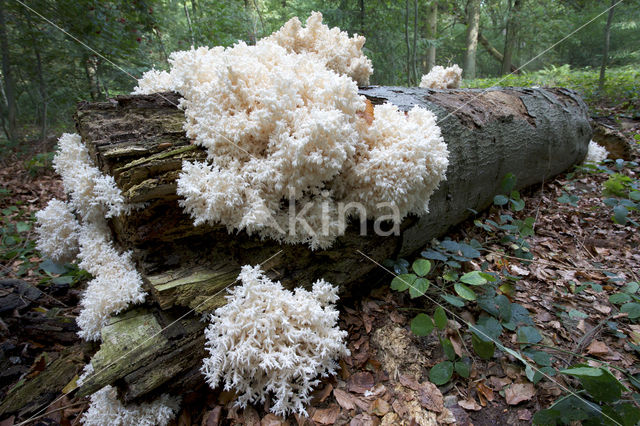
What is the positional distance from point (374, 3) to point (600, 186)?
6418 mm

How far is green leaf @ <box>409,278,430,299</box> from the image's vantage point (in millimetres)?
2116

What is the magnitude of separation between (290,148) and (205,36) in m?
8.67

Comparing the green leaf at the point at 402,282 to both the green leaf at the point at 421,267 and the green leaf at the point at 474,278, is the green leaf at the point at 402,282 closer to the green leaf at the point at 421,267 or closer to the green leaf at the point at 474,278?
the green leaf at the point at 421,267

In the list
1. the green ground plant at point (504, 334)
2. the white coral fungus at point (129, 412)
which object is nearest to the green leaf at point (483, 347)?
the green ground plant at point (504, 334)

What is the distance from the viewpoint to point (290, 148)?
1811 millimetres

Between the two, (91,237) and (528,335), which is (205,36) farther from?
(528,335)

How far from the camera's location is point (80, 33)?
568 centimetres

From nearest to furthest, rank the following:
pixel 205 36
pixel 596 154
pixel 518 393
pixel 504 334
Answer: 1. pixel 518 393
2. pixel 504 334
3. pixel 596 154
4. pixel 205 36

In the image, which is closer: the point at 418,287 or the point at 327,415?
the point at 327,415

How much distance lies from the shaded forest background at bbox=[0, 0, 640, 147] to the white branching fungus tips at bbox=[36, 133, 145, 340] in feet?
12.1

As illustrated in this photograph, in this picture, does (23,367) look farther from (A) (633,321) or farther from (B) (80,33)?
(B) (80,33)

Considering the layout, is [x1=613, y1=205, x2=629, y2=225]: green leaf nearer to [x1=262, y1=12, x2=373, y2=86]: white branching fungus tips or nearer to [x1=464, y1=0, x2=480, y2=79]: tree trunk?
[x1=262, y1=12, x2=373, y2=86]: white branching fungus tips

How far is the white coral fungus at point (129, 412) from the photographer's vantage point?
5.79 ft

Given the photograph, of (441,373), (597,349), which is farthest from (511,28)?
(441,373)
